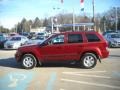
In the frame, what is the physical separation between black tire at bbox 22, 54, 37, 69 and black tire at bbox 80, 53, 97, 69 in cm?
234

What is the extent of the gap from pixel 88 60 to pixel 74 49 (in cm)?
84

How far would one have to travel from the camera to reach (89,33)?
13289 mm

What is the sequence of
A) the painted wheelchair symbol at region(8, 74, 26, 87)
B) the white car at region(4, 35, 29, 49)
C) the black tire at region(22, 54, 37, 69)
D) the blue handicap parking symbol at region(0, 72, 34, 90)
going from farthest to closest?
the white car at region(4, 35, 29, 49)
the black tire at region(22, 54, 37, 69)
the painted wheelchair symbol at region(8, 74, 26, 87)
the blue handicap parking symbol at region(0, 72, 34, 90)

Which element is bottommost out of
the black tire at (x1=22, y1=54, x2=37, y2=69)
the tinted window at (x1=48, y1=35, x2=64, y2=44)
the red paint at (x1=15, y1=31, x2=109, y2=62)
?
the black tire at (x1=22, y1=54, x2=37, y2=69)

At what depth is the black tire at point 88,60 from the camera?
13141mm

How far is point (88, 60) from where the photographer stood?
13.2 m

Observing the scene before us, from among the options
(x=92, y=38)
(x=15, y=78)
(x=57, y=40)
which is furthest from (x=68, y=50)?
(x=15, y=78)

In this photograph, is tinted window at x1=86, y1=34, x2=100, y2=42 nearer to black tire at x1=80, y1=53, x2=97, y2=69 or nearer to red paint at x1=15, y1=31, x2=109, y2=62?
red paint at x1=15, y1=31, x2=109, y2=62

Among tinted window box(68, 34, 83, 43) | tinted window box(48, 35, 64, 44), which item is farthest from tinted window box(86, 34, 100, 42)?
tinted window box(48, 35, 64, 44)

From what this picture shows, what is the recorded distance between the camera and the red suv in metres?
13.1

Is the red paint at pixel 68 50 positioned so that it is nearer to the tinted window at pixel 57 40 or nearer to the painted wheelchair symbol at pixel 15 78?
the tinted window at pixel 57 40

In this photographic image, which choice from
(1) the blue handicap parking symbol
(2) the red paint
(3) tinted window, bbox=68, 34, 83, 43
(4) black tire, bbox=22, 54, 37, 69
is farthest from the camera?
(4) black tire, bbox=22, 54, 37, 69

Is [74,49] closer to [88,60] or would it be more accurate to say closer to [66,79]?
[88,60]

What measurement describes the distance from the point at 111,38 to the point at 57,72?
15.5 m
